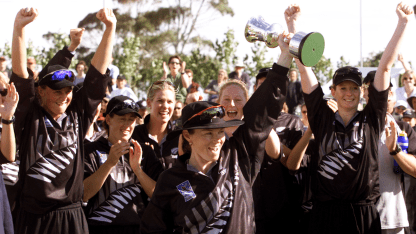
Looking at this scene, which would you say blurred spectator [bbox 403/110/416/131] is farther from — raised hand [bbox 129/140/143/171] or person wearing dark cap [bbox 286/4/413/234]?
raised hand [bbox 129/140/143/171]

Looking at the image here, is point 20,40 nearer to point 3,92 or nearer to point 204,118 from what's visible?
point 3,92

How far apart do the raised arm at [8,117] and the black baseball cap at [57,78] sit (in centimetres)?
38

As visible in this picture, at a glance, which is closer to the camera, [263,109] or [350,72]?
[263,109]

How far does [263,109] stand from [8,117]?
200cm

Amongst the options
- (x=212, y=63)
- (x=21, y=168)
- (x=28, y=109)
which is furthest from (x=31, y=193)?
(x=212, y=63)

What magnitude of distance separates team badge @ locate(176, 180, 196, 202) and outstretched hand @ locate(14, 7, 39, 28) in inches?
74.0

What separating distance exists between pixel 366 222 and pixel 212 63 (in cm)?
1607

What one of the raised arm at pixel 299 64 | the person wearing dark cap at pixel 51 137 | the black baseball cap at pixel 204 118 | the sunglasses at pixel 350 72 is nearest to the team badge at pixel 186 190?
the black baseball cap at pixel 204 118

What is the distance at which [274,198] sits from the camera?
491 centimetres

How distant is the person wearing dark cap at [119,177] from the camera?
3.94 m

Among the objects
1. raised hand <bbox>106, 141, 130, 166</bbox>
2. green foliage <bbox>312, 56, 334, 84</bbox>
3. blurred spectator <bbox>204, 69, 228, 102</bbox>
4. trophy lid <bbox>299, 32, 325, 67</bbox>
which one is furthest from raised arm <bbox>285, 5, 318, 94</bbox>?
green foliage <bbox>312, 56, 334, 84</bbox>

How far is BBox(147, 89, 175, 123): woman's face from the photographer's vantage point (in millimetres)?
4879

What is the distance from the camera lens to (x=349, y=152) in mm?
4141

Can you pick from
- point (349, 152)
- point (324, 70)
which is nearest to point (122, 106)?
point (349, 152)
